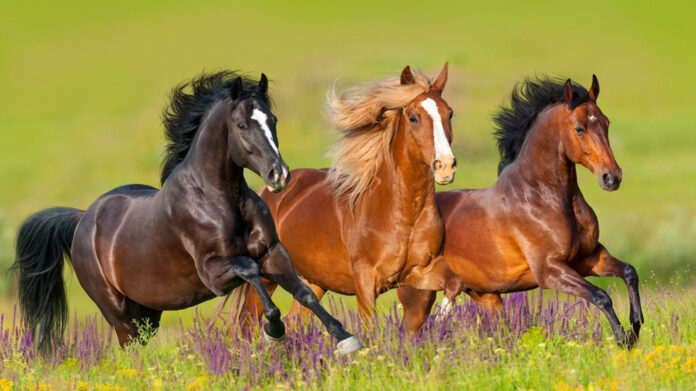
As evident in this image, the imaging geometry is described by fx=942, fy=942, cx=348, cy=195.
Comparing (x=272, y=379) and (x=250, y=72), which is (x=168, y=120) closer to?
(x=250, y=72)

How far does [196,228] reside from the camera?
21.6ft

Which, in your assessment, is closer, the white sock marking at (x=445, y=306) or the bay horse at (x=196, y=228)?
the bay horse at (x=196, y=228)

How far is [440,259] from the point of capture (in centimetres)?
743

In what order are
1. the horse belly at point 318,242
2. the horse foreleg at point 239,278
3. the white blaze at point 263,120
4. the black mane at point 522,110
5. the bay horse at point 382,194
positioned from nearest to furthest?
the horse foreleg at point 239,278, the white blaze at point 263,120, the bay horse at point 382,194, the horse belly at point 318,242, the black mane at point 522,110

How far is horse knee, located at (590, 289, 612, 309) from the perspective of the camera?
7.02 metres

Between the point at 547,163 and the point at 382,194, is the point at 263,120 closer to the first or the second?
the point at 382,194

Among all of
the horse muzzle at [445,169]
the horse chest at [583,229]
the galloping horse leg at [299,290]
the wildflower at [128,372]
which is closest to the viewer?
the galloping horse leg at [299,290]

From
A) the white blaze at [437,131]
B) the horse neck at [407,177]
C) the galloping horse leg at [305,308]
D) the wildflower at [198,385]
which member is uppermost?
the white blaze at [437,131]

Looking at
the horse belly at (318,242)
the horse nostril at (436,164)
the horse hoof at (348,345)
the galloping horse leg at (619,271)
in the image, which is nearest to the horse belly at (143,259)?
the horse belly at (318,242)

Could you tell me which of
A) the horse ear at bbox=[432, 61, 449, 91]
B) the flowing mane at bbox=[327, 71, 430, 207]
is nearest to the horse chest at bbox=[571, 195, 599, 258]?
the horse ear at bbox=[432, 61, 449, 91]

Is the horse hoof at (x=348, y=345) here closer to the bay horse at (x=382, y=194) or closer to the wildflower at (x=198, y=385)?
the wildflower at (x=198, y=385)

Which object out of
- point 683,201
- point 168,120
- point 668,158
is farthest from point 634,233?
point 168,120

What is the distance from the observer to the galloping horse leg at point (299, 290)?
5.95 m

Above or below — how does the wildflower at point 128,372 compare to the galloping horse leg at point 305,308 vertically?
above
